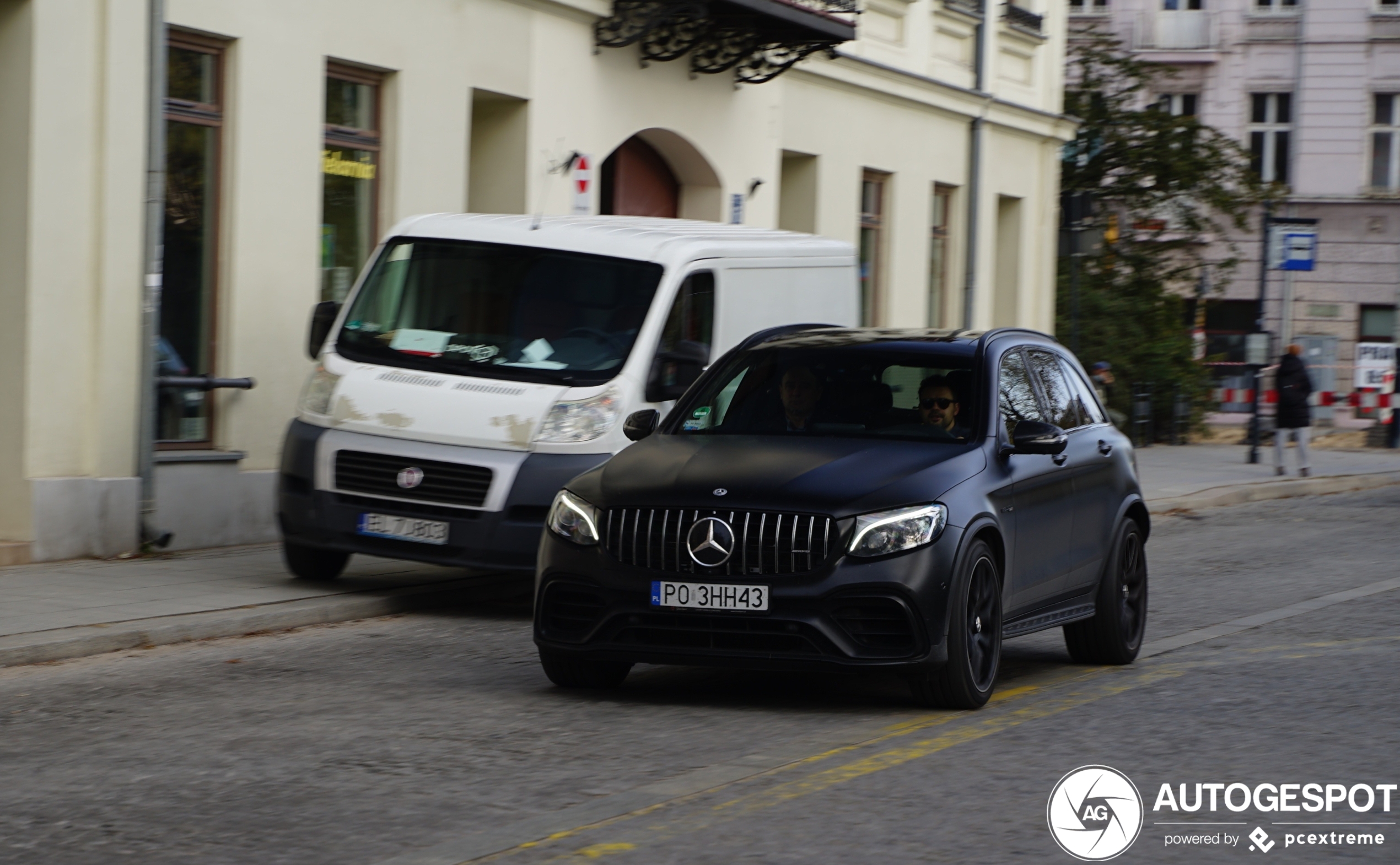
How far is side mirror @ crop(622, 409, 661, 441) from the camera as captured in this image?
8992mm

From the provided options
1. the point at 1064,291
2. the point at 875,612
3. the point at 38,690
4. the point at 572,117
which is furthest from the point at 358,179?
the point at 1064,291

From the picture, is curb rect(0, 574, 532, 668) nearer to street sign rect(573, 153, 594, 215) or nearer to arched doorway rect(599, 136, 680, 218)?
street sign rect(573, 153, 594, 215)

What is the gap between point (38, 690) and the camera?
8.20 metres

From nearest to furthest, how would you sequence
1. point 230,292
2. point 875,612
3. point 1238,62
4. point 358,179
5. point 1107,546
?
point 875,612 < point 1107,546 < point 230,292 < point 358,179 < point 1238,62

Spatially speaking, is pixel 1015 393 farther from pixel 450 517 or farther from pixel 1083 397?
pixel 450 517

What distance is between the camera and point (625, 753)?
691 cm

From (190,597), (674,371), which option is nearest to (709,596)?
(674,371)

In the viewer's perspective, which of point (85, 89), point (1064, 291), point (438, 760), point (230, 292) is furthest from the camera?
point (1064, 291)

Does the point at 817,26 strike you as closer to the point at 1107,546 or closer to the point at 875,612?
the point at 1107,546

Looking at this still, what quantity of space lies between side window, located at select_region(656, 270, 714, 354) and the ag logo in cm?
531

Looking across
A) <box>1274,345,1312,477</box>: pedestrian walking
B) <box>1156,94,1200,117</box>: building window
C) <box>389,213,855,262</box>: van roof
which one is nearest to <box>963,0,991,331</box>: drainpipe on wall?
<box>1274,345,1312,477</box>: pedestrian walking

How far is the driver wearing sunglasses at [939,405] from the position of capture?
27.6 ft

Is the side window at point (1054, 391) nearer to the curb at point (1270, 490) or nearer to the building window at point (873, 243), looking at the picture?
the curb at point (1270, 490)

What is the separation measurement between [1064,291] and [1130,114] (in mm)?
3818
